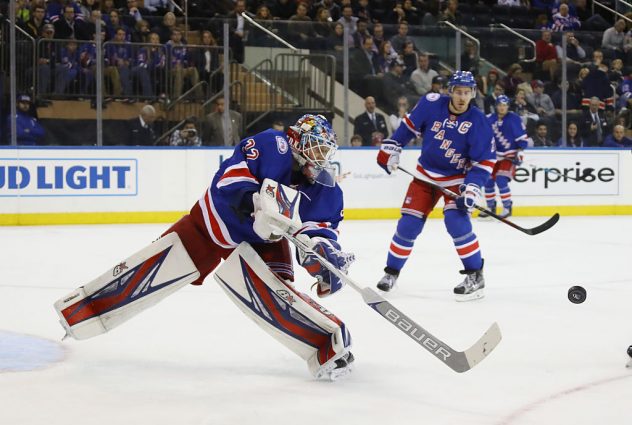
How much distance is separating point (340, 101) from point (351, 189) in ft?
2.89

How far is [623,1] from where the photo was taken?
503 inches

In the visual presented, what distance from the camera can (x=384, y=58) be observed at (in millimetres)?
10000

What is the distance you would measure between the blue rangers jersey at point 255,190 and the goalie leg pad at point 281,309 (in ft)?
0.36

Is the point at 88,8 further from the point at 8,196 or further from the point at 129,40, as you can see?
the point at 8,196

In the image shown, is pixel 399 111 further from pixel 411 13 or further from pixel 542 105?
pixel 411 13

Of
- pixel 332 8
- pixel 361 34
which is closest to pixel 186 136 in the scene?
pixel 361 34

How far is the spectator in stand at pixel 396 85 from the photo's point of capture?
32.8 feet

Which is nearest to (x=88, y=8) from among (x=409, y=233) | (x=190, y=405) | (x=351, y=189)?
(x=351, y=189)

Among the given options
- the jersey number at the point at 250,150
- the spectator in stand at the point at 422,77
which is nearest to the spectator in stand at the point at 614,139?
the spectator in stand at the point at 422,77

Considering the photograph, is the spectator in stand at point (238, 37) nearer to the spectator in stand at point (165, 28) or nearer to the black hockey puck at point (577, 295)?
the spectator in stand at point (165, 28)

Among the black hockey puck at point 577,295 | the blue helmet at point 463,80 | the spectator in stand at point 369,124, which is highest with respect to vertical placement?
the blue helmet at point 463,80

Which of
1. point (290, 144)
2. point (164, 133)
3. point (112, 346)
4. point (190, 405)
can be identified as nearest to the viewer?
point (190, 405)

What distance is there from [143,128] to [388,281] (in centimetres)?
447

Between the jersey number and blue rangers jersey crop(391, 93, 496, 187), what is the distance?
214 centimetres
